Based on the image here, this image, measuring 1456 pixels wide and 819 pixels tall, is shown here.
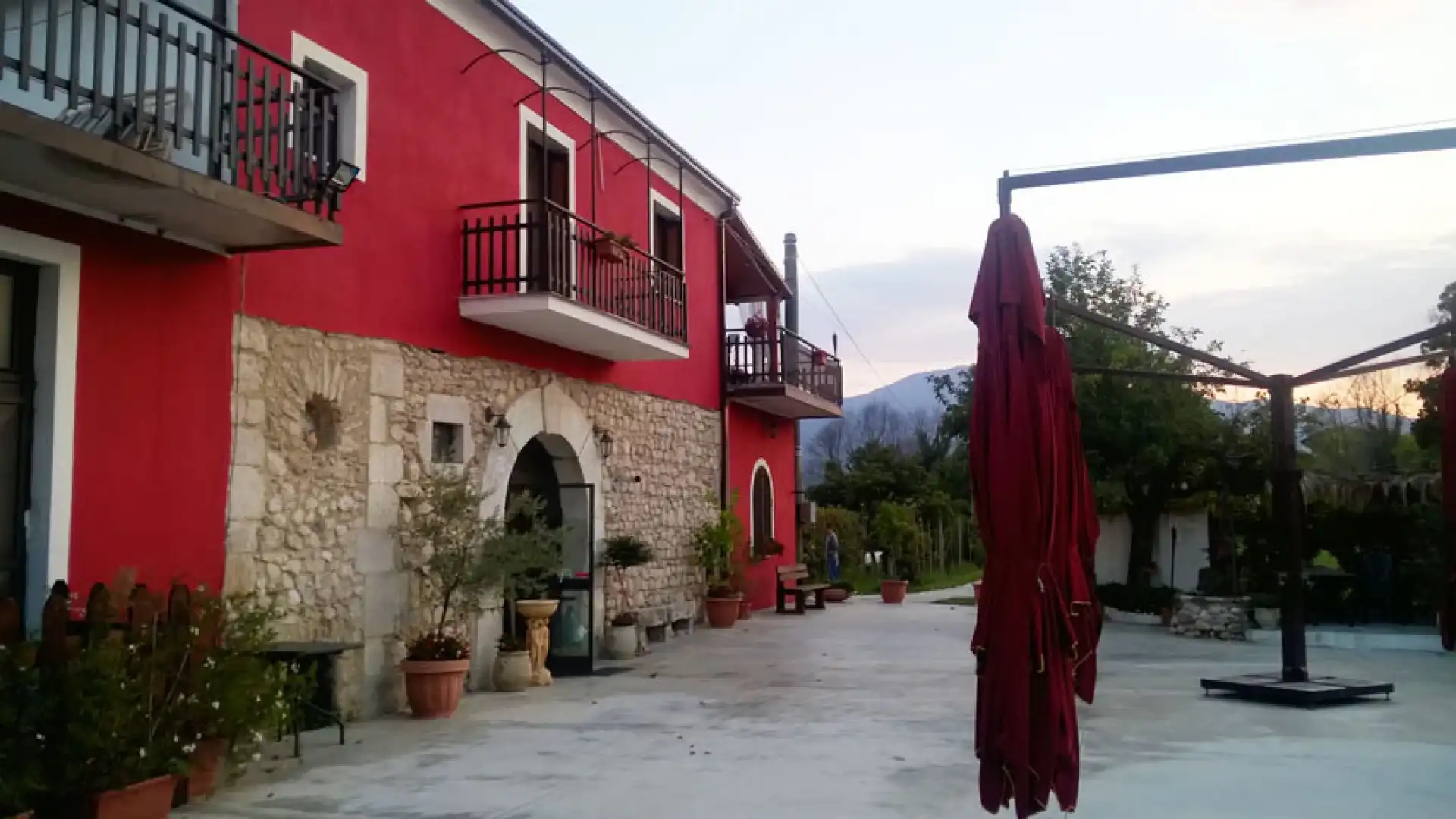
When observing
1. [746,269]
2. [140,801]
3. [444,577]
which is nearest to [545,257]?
[444,577]

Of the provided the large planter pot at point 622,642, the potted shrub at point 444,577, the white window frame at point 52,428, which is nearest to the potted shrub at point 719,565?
the large planter pot at point 622,642

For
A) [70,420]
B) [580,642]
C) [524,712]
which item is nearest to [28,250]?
[70,420]

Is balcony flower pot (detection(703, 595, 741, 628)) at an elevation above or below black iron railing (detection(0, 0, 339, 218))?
below

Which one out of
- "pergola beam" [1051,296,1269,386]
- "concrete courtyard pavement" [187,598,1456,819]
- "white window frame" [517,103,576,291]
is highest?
"white window frame" [517,103,576,291]

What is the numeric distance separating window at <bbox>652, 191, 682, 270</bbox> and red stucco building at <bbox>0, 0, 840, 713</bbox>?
0.65m

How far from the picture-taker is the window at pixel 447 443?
9.67m

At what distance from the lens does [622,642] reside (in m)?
12.6

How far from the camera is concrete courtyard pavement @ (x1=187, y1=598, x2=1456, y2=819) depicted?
5.73 metres

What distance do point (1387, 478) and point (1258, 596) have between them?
2.27 meters

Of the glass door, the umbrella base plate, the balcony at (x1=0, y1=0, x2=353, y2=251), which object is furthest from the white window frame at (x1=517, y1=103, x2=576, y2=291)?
the umbrella base plate

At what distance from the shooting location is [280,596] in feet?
25.3

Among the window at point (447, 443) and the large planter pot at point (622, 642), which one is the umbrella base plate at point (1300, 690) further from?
the window at point (447, 443)

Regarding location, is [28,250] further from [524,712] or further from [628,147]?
[628,147]

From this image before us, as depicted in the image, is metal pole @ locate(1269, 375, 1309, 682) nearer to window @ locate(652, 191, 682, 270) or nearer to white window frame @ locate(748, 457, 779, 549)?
window @ locate(652, 191, 682, 270)
